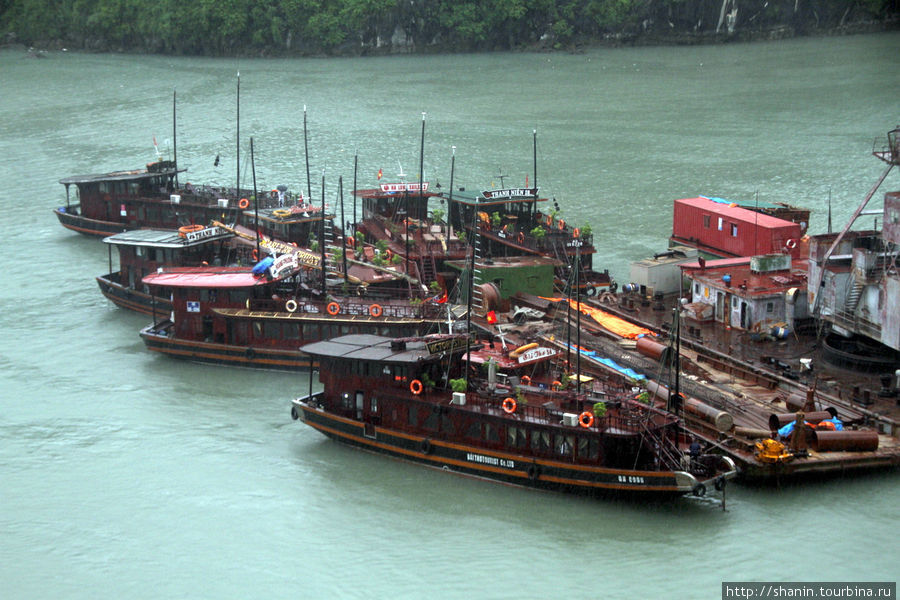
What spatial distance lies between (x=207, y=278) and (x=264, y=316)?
3118 mm

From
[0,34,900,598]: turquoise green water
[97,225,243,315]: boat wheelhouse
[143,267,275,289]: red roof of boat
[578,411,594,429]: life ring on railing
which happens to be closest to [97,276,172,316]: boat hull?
[97,225,243,315]: boat wheelhouse

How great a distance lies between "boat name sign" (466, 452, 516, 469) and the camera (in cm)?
2961

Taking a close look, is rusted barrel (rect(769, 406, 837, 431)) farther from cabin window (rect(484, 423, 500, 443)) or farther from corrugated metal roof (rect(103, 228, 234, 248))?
corrugated metal roof (rect(103, 228, 234, 248))

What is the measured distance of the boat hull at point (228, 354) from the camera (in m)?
38.8

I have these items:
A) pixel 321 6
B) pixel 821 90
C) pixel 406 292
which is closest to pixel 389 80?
pixel 321 6

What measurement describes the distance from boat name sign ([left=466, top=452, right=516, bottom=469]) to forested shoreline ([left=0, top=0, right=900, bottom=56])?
101 m

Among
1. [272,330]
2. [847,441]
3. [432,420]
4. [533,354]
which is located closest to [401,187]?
[272,330]

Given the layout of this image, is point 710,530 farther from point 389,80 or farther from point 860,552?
point 389,80

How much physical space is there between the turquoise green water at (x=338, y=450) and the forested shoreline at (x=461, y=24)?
133 ft

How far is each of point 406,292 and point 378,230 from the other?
31.2ft

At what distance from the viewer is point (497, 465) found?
97.8 ft

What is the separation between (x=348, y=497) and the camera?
30.1 metres

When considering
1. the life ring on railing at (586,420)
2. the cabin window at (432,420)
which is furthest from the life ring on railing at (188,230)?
the life ring on railing at (586,420)

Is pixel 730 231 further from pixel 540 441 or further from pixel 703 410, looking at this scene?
pixel 540 441
